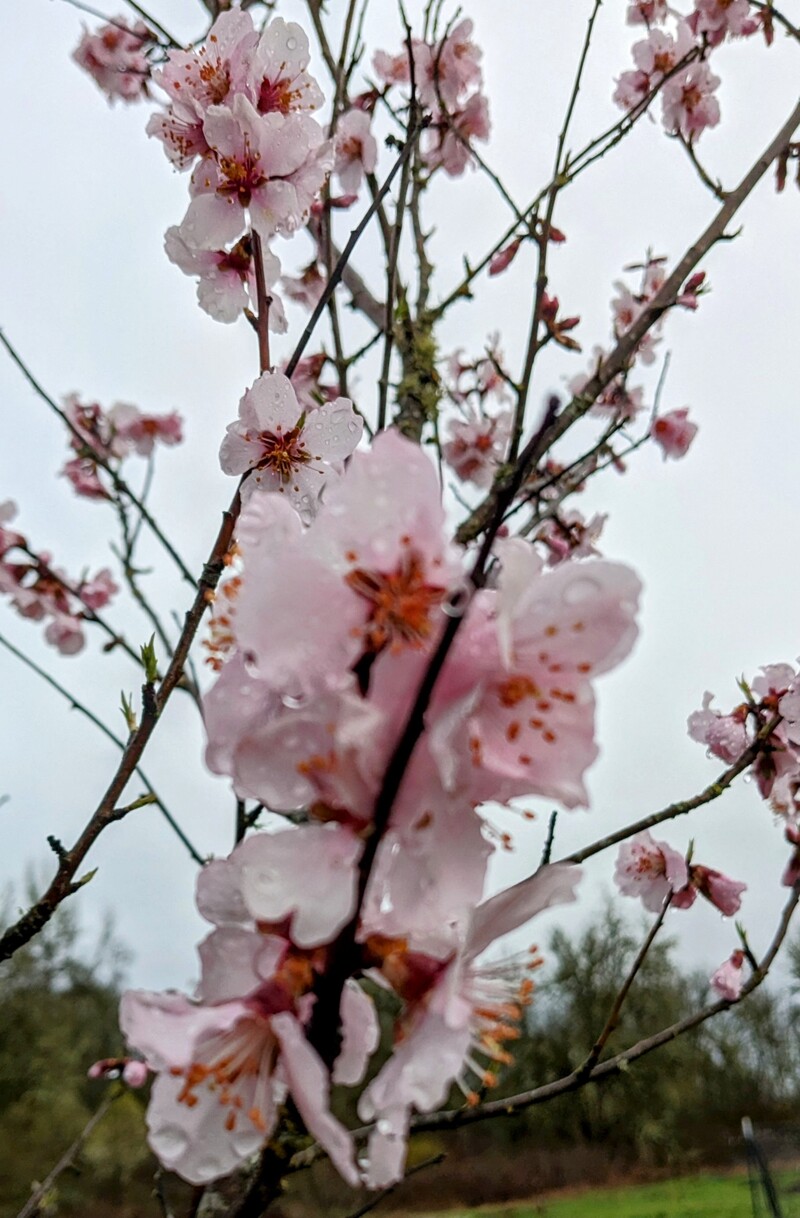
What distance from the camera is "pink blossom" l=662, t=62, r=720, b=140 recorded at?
2621mm

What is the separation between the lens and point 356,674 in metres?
0.48

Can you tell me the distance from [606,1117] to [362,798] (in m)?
19.9

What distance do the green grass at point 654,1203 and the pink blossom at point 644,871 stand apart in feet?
45.0

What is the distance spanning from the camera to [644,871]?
200 centimetres

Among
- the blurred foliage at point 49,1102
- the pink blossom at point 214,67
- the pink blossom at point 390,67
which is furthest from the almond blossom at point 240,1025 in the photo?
the blurred foliage at point 49,1102

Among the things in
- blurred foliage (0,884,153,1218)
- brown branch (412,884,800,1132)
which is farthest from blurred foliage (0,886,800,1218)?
brown branch (412,884,800,1132)

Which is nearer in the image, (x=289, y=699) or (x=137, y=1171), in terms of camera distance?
(x=289, y=699)

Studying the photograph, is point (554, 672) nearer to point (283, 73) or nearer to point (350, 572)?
point (350, 572)

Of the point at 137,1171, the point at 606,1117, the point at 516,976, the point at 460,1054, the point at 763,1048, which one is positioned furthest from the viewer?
the point at 763,1048

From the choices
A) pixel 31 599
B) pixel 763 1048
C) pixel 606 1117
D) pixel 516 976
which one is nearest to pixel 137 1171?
pixel 606 1117

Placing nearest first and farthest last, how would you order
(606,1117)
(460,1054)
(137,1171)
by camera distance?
(460,1054) → (137,1171) → (606,1117)

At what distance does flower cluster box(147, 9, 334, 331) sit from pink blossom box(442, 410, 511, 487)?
6.16ft

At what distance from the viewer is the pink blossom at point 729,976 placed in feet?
5.33

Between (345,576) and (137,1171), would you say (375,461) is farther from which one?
(137,1171)
